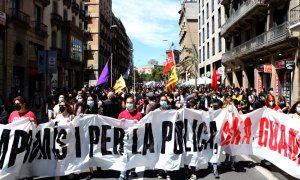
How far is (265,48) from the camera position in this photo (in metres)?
25.2

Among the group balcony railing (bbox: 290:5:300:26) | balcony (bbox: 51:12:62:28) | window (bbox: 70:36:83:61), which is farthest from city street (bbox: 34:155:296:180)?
window (bbox: 70:36:83:61)

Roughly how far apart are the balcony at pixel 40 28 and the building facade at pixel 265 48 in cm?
1661

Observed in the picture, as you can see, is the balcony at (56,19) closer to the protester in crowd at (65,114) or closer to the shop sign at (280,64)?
the shop sign at (280,64)

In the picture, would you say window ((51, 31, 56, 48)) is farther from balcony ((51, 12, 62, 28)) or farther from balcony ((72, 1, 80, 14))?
balcony ((72, 1, 80, 14))

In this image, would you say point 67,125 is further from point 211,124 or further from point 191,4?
point 191,4

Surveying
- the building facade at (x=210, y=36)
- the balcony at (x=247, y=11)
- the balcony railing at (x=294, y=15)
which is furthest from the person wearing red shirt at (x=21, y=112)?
the building facade at (x=210, y=36)

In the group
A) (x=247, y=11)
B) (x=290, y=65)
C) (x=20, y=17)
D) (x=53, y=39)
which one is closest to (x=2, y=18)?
(x=20, y=17)

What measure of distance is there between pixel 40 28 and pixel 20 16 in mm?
4346

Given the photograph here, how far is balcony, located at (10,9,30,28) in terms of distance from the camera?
2434 centimetres

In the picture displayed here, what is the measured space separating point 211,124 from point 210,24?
4275 centimetres

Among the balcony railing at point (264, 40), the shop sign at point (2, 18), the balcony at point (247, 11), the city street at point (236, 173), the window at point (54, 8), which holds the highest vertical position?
the window at point (54, 8)

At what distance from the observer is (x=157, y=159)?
24.1ft

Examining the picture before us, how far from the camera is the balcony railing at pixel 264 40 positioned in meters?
22.0

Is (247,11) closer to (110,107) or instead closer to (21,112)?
(110,107)
